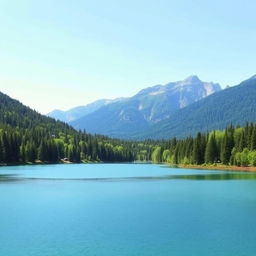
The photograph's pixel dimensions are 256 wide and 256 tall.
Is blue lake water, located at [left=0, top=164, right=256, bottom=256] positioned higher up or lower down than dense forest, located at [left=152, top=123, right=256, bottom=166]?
lower down

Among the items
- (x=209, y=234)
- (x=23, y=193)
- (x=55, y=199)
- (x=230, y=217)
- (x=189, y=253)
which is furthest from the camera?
(x=23, y=193)

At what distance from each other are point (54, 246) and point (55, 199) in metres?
28.9

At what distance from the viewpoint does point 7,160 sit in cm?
19650

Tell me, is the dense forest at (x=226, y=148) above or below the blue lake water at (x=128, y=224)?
above

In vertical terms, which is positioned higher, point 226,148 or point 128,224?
point 226,148

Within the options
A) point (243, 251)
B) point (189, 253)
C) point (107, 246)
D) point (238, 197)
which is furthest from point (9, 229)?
point (238, 197)

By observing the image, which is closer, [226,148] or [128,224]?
[128,224]

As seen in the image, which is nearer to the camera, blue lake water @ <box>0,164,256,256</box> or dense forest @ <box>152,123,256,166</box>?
blue lake water @ <box>0,164,256,256</box>

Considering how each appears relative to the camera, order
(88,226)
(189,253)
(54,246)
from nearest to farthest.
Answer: (189,253) < (54,246) < (88,226)

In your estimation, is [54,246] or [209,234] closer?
[54,246]

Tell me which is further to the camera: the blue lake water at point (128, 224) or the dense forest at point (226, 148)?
the dense forest at point (226, 148)

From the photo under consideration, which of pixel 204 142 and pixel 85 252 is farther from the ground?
pixel 204 142

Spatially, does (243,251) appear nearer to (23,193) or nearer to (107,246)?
(107,246)

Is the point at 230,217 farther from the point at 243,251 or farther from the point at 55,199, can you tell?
the point at 55,199
